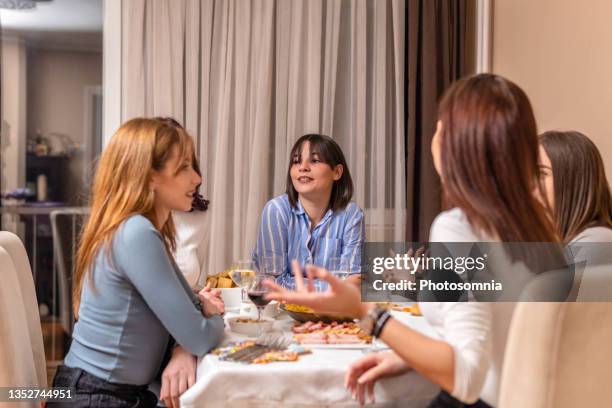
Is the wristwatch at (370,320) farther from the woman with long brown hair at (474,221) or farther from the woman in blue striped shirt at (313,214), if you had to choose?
the woman in blue striped shirt at (313,214)

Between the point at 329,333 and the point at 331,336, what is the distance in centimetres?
3

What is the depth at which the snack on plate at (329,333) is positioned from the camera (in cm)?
160

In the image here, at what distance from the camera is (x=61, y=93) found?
17.8 ft

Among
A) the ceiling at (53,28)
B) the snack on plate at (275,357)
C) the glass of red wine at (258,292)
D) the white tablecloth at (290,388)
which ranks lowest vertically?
the white tablecloth at (290,388)

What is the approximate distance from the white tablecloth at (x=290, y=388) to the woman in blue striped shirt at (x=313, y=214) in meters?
1.38

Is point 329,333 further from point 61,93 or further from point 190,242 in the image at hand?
point 61,93

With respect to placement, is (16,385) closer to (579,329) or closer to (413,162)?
(579,329)

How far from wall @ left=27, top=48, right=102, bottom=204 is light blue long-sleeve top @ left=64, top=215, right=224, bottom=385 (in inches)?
157

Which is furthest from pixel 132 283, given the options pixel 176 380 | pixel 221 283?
pixel 221 283

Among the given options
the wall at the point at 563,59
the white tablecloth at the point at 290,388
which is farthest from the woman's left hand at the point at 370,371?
the wall at the point at 563,59

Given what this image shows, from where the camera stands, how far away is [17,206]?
492 centimetres

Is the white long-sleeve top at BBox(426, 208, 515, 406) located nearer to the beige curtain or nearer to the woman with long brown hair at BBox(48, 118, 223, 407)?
the woman with long brown hair at BBox(48, 118, 223, 407)

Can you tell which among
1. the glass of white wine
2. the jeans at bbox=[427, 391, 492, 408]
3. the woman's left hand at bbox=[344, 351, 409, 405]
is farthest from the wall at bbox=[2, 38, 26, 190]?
the jeans at bbox=[427, 391, 492, 408]

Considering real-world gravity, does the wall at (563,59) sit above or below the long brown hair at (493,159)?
above
